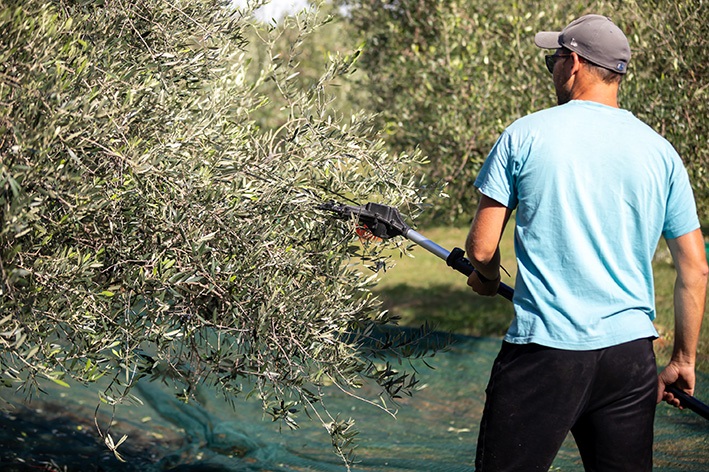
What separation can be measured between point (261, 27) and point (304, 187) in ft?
4.05

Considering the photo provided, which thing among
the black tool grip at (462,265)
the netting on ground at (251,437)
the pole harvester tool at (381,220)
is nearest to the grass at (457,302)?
the netting on ground at (251,437)

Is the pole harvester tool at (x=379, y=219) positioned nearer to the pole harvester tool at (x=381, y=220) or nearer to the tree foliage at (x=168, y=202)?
the pole harvester tool at (x=381, y=220)

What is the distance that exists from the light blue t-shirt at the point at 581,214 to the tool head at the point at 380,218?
1216 millimetres

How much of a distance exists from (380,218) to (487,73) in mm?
6934

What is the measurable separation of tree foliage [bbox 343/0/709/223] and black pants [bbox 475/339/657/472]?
5776 mm

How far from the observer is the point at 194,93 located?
5.12 meters

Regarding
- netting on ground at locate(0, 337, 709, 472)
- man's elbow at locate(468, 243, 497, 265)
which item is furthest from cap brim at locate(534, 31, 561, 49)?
netting on ground at locate(0, 337, 709, 472)

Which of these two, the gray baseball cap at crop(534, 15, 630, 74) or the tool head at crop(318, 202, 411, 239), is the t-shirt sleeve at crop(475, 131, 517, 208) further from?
the tool head at crop(318, 202, 411, 239)

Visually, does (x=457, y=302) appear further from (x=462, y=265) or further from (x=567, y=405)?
(x=567, y=405)

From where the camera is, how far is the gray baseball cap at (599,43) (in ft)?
12.0

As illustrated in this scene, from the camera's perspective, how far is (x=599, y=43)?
3.66 metres

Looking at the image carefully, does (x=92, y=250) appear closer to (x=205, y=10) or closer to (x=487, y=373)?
(x=205, y=10)

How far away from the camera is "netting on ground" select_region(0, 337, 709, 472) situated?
729 cm

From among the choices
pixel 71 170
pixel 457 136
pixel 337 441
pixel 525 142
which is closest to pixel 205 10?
pixel 71 170
